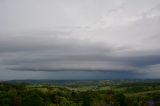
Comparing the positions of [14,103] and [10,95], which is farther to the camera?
[10,95]

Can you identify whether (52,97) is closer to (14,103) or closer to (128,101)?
(14,103)

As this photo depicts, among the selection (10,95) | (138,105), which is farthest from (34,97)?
(138,105)

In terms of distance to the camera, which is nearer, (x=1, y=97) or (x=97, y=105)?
(x=97, y=105)

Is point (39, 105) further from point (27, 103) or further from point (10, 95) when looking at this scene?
point (10, 95)

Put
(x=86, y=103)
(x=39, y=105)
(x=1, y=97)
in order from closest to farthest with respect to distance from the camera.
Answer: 1. (x=39, y=105)
2. (x=86, y=103)
3. (x=1, y=97)

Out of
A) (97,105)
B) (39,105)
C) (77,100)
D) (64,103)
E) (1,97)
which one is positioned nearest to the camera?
(39,105)

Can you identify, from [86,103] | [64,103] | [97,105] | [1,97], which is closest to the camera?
[86,103]

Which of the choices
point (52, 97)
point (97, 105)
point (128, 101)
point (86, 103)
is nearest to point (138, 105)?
point (128, 101)

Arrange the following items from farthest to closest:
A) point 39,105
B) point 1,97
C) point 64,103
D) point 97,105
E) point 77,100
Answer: point 77,100, point 64,103, point 1,97, point 97,105, point 39,105
